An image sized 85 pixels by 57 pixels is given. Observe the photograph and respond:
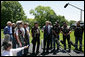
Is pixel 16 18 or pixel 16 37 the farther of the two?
pixel 16 18

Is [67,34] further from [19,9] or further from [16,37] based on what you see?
[19,9]

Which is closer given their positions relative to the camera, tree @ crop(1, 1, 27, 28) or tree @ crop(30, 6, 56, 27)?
tree @ crop(1, 1, 27, 28)

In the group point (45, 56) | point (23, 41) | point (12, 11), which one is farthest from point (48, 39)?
point (12, 11)

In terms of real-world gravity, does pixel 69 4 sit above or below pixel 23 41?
above

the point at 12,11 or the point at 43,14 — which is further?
the point at 43,14

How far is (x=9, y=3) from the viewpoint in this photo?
6662cm

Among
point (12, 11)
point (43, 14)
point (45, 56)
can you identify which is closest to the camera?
point (45, 56)

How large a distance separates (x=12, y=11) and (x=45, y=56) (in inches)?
2199

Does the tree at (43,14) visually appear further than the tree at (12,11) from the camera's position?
Yes

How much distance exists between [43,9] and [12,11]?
27275mm

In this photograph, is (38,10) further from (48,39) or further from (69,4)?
(48,39)

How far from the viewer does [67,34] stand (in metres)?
11.2

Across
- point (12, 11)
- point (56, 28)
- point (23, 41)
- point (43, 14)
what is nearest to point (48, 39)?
point (56, 28)

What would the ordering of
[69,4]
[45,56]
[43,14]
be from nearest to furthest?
[45,56] → [69,4] → [43,14]
